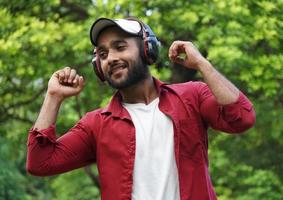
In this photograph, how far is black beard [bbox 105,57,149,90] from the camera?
2.85 meters

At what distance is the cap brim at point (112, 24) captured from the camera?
113 inches

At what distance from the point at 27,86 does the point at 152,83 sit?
6.33m

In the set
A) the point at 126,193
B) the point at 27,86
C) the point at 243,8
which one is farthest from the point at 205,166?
the point at 27,86

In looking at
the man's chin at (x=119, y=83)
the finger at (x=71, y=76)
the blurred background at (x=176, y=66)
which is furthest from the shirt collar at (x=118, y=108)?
the blurred background at (x=176, y=66)

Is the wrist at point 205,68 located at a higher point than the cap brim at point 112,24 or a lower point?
lower

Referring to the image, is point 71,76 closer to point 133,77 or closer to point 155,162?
point 133,77

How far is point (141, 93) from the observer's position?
2926mm

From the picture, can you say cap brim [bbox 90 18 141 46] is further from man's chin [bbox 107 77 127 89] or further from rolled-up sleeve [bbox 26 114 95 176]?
rolled-up sleeve [bbox 26 114 95 176]

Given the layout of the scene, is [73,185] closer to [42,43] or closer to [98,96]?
[98,96]

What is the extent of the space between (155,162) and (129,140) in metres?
0.14

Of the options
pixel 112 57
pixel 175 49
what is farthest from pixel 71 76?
pixel 175 49

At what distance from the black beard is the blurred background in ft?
13.1

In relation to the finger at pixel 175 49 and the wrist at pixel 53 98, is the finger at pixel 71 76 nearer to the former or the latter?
the wrist at pixel 53 98

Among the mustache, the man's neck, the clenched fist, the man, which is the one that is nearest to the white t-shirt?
the man
